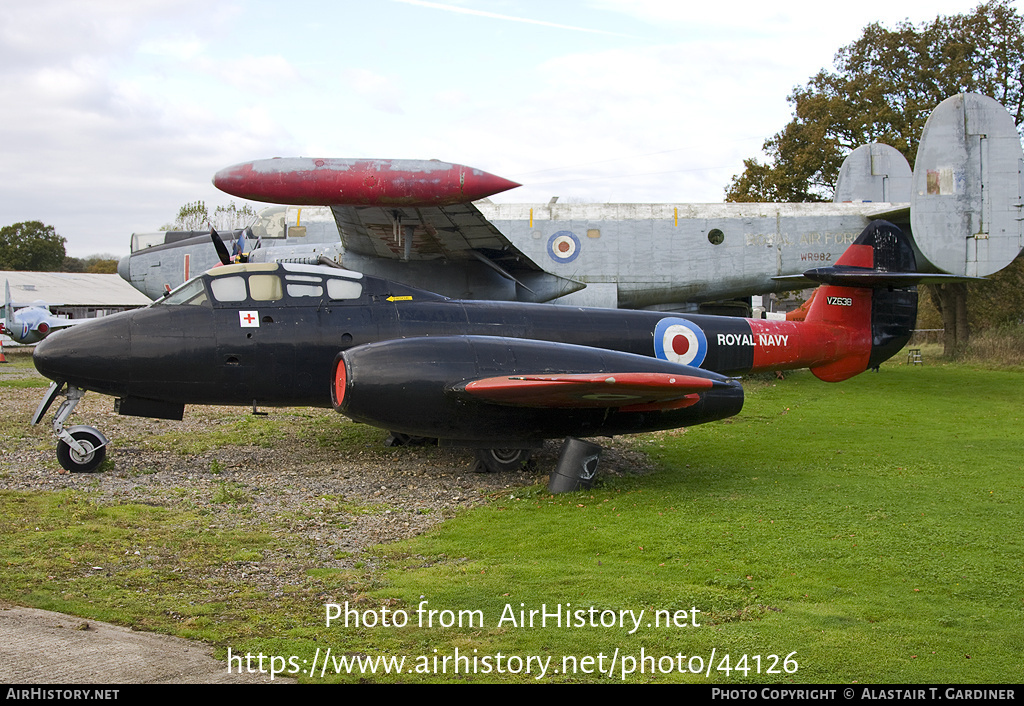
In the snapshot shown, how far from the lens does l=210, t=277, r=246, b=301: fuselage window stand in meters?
9.43

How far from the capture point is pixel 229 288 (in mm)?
9461

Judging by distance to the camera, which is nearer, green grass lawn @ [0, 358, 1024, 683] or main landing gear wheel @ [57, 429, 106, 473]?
green grass lawn @ [0, 358, 1024, 683]

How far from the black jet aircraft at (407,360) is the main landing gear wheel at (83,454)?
16 millimetres

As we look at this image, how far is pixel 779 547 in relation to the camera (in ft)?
20.6

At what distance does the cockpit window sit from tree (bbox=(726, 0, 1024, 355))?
24930 mm

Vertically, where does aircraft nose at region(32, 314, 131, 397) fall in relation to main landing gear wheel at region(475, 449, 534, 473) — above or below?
above

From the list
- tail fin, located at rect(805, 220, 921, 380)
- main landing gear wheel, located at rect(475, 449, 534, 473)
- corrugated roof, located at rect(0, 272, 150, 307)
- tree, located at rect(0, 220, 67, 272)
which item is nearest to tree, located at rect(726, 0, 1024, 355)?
tail fin, located at rect(805, 220, 921, 380)

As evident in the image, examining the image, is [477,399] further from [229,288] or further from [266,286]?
[229,288]

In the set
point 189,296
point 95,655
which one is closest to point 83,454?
point 189,296

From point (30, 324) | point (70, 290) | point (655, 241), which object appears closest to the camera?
point (655, 241)

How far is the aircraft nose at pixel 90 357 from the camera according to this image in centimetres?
886

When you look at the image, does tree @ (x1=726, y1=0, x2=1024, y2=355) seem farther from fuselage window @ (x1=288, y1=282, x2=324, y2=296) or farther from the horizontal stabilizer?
fuselage window @ (x1=288, y1=282, x2=324, y2=296)

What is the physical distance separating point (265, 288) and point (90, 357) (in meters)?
2.04

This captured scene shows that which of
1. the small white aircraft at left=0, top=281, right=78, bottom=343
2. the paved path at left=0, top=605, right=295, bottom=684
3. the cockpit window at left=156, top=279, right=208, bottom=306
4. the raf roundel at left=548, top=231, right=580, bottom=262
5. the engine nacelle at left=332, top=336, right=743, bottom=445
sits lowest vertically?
the paved path at left=0, top=605, right=295, bottom=684
